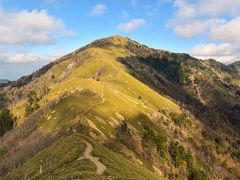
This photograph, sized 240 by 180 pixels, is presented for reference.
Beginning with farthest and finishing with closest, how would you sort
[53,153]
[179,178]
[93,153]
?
[179,178]
[53,153]
[93,153]

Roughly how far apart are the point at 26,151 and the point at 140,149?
194 feet

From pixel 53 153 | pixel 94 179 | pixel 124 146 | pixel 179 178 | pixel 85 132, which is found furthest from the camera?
pixel 179 178

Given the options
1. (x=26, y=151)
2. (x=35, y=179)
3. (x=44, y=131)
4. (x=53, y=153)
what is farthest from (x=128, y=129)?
(x=35, y=179)

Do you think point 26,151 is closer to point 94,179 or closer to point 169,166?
point 169,166

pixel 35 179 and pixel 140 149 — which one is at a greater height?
pixel 35 179

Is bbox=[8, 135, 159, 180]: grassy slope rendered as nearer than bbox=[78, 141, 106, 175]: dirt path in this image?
Yes

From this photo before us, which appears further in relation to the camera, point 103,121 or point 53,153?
point 103,121

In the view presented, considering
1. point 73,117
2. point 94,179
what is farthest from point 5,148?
point 94,179

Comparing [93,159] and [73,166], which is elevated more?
[73,166]

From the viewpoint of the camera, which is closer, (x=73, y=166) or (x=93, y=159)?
(x=73, y=166)

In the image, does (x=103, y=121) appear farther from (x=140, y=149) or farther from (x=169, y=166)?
(x=169, y=166)

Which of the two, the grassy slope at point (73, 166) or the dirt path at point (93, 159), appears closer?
the grassy slope at point (73, 166)

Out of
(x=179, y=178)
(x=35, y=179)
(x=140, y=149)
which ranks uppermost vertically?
(x=35, y=179)

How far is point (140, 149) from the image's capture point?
18462 centimetres
